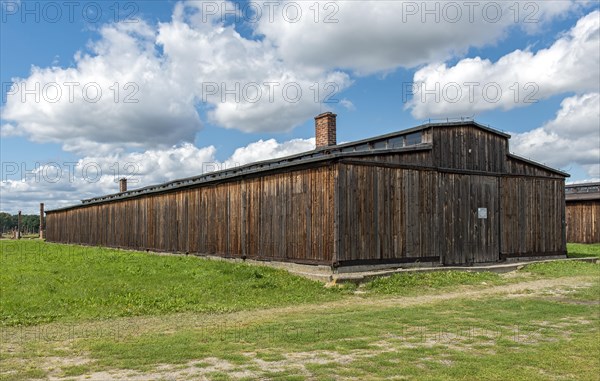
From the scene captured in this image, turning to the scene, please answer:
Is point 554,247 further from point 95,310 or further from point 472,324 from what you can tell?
point 95,310

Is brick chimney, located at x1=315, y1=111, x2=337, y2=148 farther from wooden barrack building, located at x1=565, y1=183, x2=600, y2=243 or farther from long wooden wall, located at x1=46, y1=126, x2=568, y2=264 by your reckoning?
wooden barrack building, located at x1=565, y1=183, x2=600, y2=243

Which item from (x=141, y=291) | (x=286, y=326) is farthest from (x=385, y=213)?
(x=286, y=326)

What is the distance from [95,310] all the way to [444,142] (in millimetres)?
15080

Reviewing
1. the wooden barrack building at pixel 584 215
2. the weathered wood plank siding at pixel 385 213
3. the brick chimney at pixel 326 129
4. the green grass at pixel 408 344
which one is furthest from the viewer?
the wooden barrack building at pixel 584 215

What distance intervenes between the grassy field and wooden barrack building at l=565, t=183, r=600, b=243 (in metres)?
21.6

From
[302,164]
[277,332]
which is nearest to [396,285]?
[302,164]

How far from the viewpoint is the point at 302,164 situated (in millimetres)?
18125

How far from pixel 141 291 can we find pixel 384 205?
897 cm

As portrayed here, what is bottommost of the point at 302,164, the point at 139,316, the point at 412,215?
the point at 139,316

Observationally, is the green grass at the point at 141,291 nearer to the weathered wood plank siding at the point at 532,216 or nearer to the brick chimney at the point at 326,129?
the brick chimney at the point at 326,129

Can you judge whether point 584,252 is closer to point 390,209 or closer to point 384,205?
point 390,209

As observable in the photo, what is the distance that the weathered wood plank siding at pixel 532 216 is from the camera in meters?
23.4

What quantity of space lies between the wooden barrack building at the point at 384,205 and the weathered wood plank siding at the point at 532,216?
51 millimetres

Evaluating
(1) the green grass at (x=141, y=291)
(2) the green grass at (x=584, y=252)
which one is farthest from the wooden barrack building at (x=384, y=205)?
(2) the green grass at (x=584, y=252)
